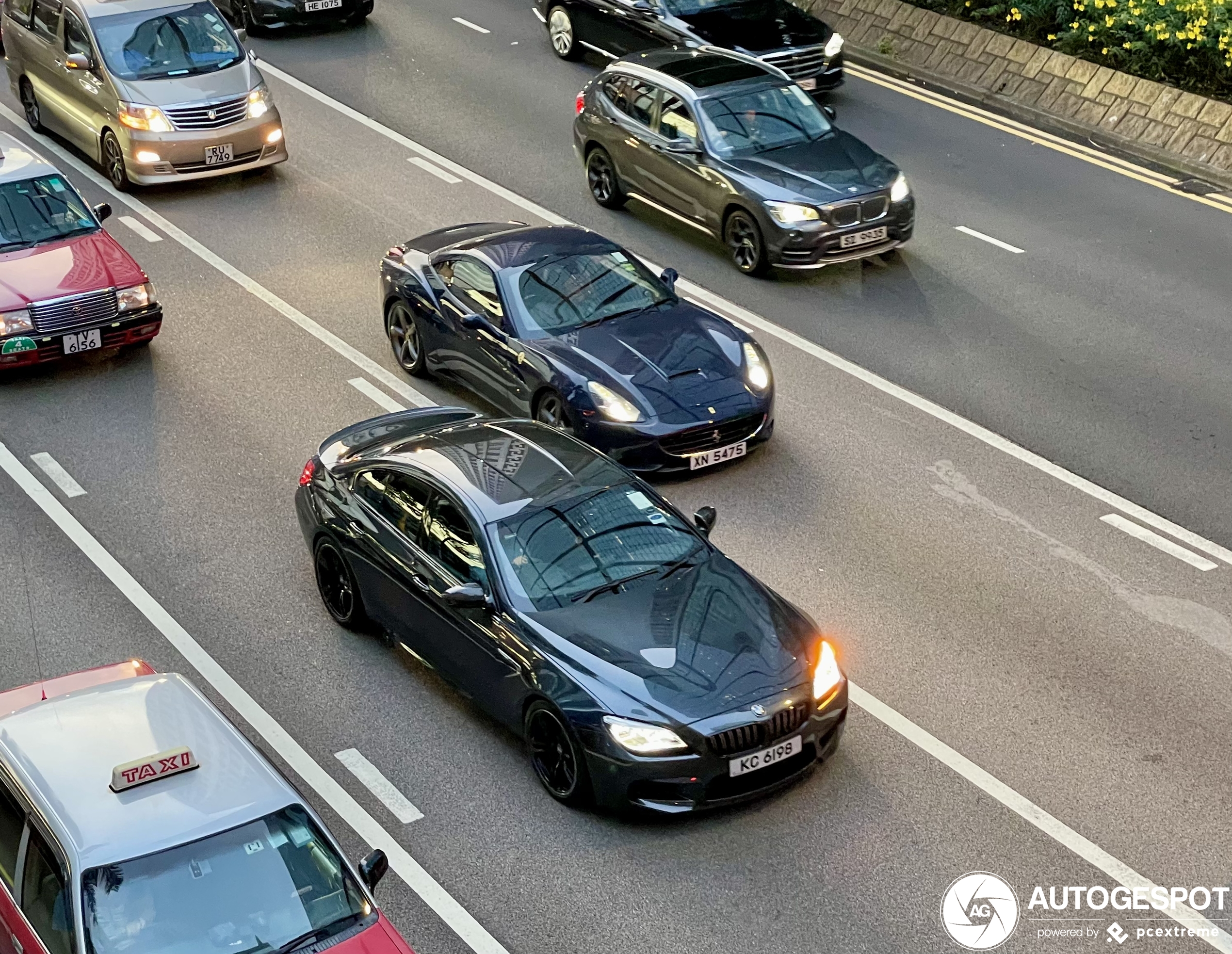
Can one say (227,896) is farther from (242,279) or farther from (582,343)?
(242,279)

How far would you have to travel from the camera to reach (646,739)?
8.64 m

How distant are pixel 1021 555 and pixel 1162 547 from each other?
105 centimetres

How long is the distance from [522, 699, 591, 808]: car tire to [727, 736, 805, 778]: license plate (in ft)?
2.51

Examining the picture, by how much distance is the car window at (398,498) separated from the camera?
1008cm

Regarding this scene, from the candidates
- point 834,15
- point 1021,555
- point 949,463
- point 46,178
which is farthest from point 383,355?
point 834,15

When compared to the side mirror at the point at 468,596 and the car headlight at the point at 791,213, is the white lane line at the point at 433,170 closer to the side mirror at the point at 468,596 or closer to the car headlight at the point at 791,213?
the car headlight at the point at 791,213

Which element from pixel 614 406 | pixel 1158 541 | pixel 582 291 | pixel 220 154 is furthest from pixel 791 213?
pixel 220 154

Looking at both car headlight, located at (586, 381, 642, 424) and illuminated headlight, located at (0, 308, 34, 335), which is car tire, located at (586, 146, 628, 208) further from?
illuminated headlight, located at (0, 308, 34, 335)

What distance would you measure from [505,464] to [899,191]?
24.3ft

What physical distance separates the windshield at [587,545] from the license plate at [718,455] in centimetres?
250

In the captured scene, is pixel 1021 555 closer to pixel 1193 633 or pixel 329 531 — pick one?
pixel 1193 633

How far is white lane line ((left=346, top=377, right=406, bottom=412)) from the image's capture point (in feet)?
45.5

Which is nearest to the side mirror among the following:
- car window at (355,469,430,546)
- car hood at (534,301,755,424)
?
car window at (355,469,430,546)

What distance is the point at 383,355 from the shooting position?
14859mm
